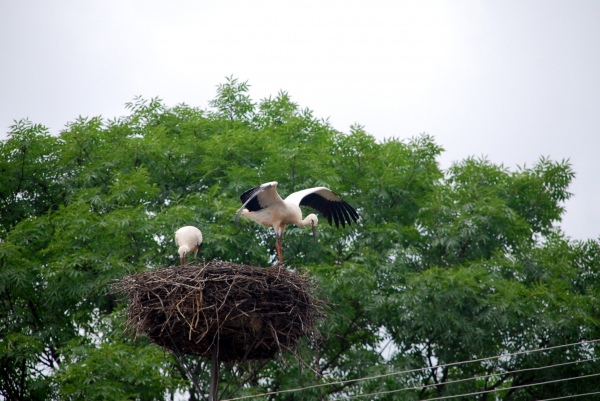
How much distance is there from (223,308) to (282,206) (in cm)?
289

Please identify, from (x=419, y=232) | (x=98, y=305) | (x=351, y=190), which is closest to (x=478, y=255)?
(x=419, y=232)

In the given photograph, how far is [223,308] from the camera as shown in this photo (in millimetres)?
8328

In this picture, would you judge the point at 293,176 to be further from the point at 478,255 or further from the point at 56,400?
the point at 56,400

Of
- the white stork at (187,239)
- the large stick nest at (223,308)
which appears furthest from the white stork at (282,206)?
the large stick nest at (223,308)

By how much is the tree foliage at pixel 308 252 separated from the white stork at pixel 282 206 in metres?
0.99

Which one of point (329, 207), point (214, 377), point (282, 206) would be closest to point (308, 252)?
point (329, 207)

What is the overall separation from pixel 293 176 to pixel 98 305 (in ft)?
12.0

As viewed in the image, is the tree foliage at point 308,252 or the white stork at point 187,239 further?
the tree foliage at point 308,252

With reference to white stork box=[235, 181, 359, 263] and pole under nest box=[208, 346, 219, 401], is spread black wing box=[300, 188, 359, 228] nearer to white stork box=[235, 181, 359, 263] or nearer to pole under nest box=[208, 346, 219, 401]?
white stork box=[235, 181, 359, 263]

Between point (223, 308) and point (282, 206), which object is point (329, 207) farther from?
point (223, 308)

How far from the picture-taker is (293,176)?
1413 cm

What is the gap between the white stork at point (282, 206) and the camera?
1062 centimetres

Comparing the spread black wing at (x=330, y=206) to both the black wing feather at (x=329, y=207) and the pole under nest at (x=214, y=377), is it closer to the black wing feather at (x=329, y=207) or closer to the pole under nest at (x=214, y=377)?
the black wing feather at (x=329, y=207)

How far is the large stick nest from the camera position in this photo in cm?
833
